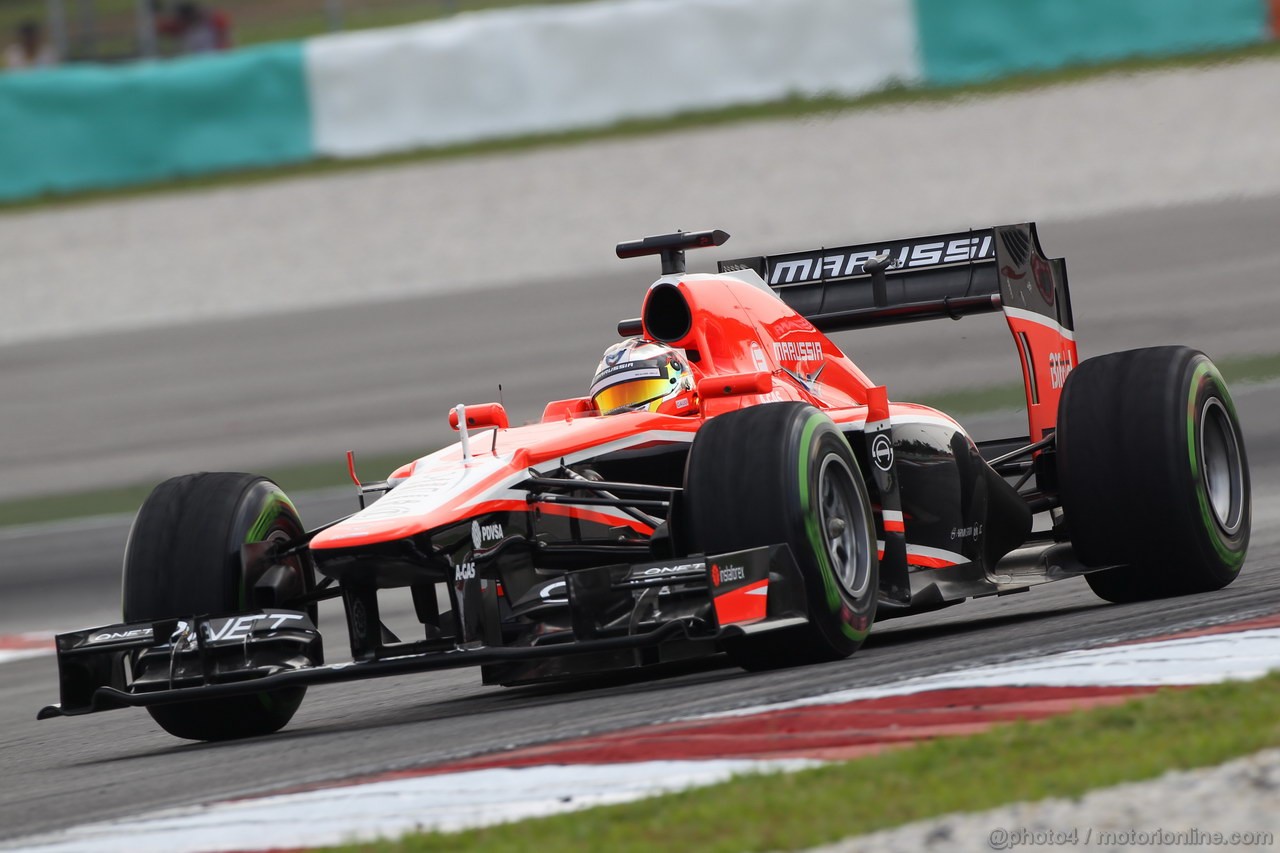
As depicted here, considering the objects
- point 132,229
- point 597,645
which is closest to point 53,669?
point 597,645

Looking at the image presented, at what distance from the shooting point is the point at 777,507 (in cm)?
692

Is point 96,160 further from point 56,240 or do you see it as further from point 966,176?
point 966,176

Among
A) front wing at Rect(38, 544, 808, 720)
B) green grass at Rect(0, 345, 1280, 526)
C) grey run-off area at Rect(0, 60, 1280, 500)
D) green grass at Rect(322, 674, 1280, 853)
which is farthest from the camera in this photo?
grey run-off area at Rect(0, 60, 1280, 500)

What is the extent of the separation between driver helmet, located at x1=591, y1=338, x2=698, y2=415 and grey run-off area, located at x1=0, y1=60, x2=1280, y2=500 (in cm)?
900

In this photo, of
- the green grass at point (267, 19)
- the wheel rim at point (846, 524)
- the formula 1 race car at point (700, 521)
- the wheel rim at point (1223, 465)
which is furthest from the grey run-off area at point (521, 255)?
the wheel rim at point (846, 524)

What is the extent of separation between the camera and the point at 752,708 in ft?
19.9

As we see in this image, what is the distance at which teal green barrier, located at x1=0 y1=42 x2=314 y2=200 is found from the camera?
22.2 metres

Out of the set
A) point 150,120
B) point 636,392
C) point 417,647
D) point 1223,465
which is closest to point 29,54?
point 150,120

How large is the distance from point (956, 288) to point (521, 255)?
12.5 m

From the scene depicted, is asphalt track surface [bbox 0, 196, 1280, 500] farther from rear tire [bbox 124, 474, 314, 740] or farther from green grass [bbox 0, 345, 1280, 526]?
rear tire [bbox 124, 474, 314, 740]

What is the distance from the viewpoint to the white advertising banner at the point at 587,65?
21.7 meters

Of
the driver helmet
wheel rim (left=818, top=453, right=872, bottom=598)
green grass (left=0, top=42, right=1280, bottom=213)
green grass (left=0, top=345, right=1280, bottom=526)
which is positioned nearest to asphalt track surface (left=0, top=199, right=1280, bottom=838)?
wheel rim (left=818, top=453, right=872, bottom=598)

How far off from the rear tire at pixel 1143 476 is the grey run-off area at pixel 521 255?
8.72m

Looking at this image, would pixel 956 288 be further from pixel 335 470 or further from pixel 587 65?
pixel 587 65
